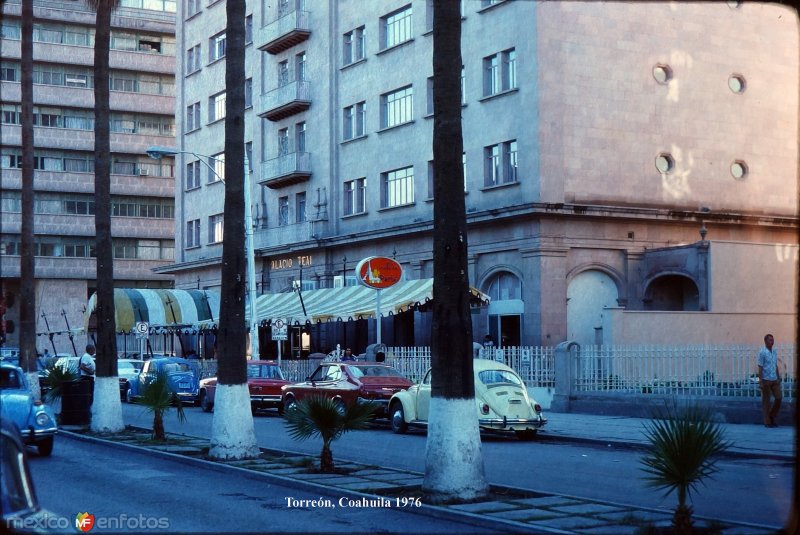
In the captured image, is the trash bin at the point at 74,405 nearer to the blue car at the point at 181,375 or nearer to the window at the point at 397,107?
the blue car at the point at 181,375

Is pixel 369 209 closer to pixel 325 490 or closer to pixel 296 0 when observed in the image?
pixel 296 0

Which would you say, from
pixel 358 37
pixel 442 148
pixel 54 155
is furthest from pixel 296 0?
pixel 442 148

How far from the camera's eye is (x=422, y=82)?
139ft

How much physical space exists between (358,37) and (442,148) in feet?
113

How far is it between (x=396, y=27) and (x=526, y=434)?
24.7m

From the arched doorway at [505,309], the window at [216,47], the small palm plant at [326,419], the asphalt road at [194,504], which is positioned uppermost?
the window at [216,47]

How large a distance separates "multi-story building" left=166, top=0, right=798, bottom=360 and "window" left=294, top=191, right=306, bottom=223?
345 centimetres

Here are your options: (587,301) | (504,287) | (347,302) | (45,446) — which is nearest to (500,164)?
(504,287)

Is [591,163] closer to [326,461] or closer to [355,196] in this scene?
[355,196]

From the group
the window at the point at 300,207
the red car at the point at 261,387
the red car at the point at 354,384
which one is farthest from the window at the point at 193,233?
the red car at the point at 354,384

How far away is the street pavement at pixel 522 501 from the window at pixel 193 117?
42.2 meters

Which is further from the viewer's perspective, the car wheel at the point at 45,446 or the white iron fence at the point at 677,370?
the white iron fence at the point at 677,370

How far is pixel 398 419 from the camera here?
24.6 meters

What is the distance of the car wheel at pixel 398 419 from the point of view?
2444 centimetres
